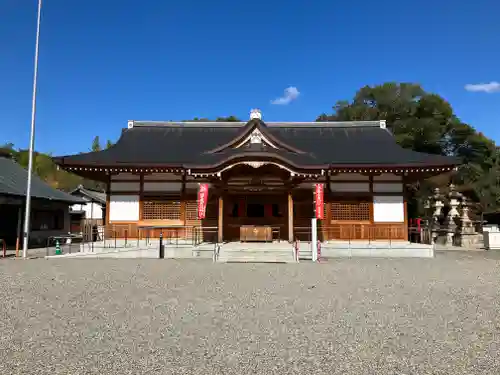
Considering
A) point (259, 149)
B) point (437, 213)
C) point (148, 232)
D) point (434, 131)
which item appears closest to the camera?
point (259, 149)

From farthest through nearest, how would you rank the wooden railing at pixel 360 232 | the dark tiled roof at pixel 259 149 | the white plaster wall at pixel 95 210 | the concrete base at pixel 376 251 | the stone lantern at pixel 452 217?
the white plaster wall at pixel 95 210 < the stone lantern at pixel 452 217 < the wooden railing at pixel 360 232 < the dark tiled roof at pixel 259 149 < the concrete base at pixel 376 251

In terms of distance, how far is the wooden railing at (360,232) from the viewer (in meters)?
17.2

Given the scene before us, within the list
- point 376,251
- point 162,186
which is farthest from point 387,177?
point 162,186

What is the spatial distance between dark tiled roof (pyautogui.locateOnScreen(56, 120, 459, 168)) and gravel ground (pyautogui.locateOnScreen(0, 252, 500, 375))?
7350mm

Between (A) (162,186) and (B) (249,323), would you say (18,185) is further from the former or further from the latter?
(B) (249,323)

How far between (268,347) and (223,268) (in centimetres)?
730

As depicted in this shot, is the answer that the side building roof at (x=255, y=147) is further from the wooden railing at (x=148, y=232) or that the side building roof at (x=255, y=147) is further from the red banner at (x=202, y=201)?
the wooden railing at (x=148, y=232)

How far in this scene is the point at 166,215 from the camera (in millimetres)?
17656

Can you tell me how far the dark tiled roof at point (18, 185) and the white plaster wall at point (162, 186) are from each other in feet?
32.5

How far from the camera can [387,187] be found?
58.1 feet

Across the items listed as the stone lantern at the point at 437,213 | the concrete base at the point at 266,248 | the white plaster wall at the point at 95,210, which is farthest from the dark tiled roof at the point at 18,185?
the stone lantern at the point at 437,213

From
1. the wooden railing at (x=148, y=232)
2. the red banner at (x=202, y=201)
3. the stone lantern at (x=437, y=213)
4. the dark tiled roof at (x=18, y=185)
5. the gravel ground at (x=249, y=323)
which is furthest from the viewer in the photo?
the stone lantern at (x=437, y=213)

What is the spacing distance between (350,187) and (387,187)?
1.84m

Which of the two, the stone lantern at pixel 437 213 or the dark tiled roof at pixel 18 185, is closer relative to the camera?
the dark tiled roof at pixel 18 185
